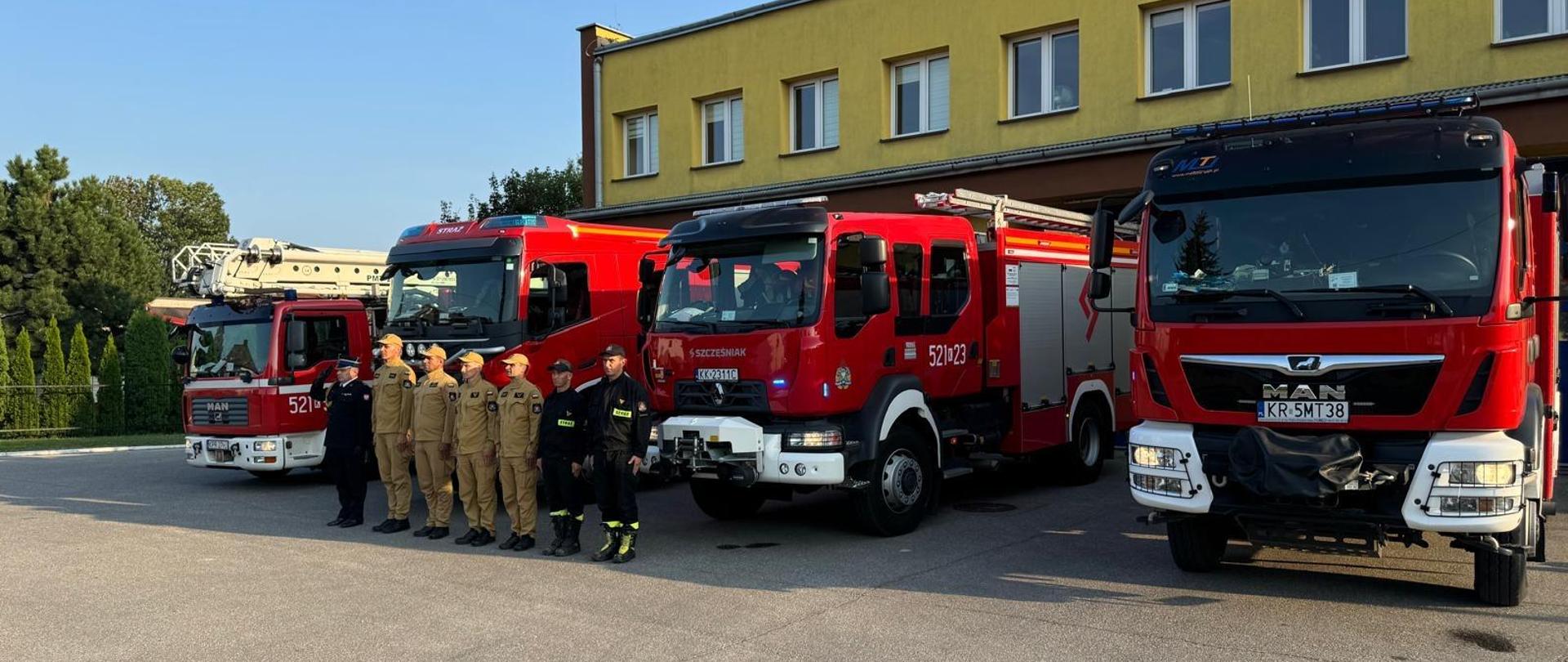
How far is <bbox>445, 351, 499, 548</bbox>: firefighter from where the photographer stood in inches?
364

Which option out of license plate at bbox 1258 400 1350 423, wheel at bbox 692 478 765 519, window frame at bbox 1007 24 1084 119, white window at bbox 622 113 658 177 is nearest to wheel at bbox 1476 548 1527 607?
license plate at bbox 1258 400 1350 423

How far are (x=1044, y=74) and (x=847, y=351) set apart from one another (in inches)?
354

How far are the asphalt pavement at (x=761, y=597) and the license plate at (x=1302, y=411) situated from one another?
1106 millimetres

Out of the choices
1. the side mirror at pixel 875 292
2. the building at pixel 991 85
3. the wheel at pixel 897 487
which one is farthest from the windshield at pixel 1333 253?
the building at pixel 991 85

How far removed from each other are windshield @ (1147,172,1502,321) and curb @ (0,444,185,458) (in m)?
18.6

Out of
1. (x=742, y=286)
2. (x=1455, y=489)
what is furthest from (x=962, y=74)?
(x=1455, y=489)

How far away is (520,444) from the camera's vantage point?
897 cm

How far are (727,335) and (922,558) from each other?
2254 millimetres

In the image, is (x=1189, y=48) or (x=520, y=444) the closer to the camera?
(x=520, y=444)

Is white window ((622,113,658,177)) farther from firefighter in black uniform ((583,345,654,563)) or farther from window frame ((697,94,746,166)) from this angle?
firefighter in black uniform ((583,345,654,563))

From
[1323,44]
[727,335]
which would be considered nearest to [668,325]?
[727,335]

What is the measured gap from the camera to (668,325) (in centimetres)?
933

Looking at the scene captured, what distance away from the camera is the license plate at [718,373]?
885 cm

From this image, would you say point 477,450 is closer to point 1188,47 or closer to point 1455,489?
point 1455,489
